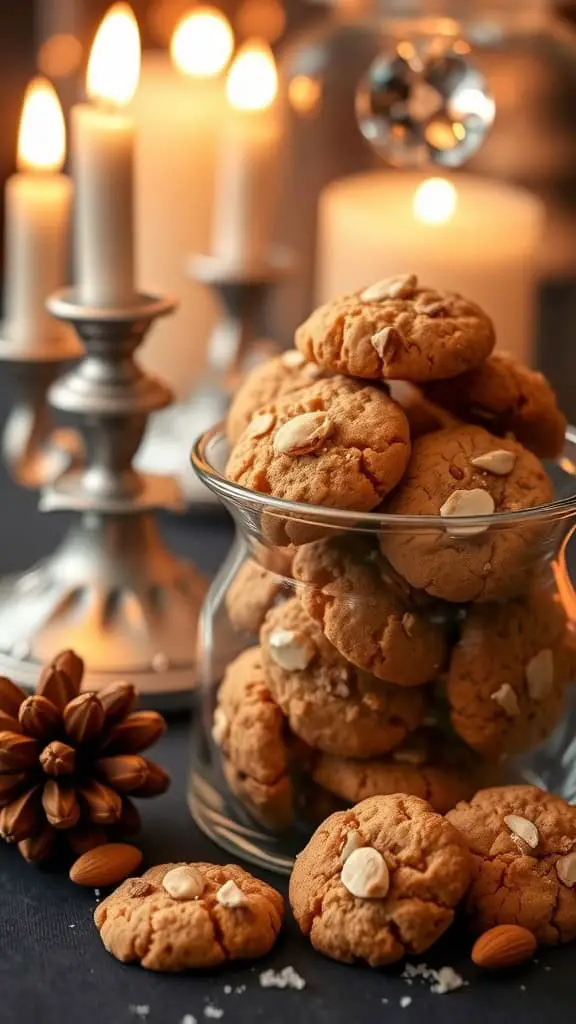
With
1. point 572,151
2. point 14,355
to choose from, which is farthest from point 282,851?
point 572,151

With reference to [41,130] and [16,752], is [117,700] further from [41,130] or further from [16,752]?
[41,130]

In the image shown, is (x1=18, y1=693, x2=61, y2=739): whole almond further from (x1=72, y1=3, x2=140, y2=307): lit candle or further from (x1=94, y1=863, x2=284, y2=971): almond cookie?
(x1=72, y1=3, x2=140, y2=307): lit candle

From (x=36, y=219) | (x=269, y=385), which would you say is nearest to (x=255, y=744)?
(x=269, y=385)

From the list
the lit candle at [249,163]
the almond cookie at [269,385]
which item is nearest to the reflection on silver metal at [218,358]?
the lit candle at [249,163]

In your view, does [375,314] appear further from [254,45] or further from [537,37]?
[537,37]

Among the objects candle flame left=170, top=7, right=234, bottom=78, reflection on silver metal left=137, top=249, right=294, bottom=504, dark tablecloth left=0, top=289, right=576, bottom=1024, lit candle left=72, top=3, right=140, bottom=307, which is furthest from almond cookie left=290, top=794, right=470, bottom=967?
candle flame left=170, top=7, right=234, bottom=78

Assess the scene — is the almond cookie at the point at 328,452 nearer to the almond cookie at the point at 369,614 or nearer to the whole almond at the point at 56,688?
the almond cookie at the point at 369,614
